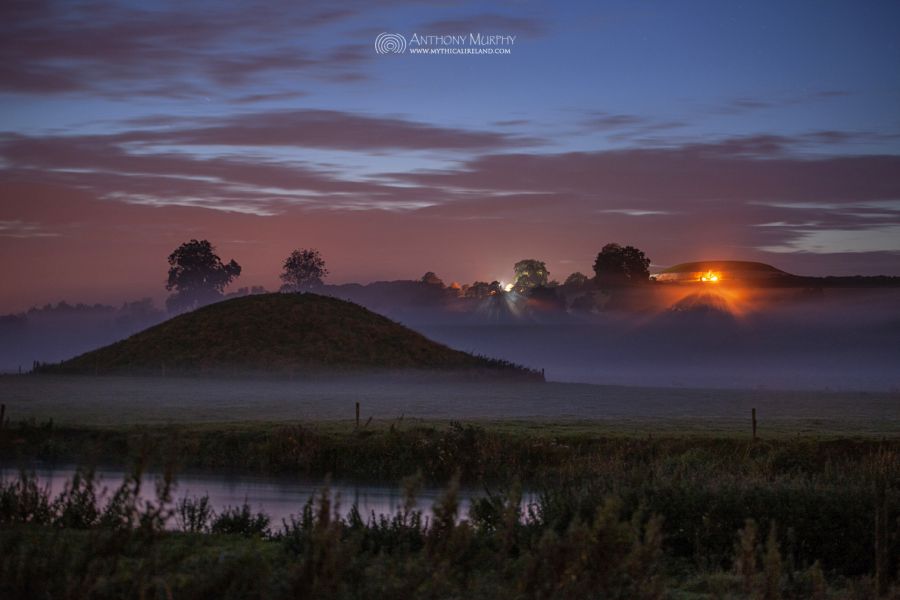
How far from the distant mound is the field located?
1634cm

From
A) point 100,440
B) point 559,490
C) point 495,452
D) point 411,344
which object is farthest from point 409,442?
point 411,344

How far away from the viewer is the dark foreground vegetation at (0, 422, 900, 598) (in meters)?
10.0

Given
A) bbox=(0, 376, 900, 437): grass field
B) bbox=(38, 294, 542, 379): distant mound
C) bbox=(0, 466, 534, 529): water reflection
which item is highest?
bbox=(38, 294, 542, 379): distant mound

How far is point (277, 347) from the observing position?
10938 centimetres

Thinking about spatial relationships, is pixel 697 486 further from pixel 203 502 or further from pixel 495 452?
pixel 495 452

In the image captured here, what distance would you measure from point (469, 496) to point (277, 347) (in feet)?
258

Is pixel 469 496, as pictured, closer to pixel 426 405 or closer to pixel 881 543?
pixel 881 543

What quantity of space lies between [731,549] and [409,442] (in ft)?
68.6

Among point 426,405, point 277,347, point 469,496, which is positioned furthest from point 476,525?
point 277,347

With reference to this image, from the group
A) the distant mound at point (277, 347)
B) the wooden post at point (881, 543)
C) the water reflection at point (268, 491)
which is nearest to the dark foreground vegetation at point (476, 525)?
the wooden post at point (881, 543)

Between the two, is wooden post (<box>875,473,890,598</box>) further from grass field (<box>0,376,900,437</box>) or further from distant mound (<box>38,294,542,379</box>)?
distant mound (<box>38,294,542,379</box>)

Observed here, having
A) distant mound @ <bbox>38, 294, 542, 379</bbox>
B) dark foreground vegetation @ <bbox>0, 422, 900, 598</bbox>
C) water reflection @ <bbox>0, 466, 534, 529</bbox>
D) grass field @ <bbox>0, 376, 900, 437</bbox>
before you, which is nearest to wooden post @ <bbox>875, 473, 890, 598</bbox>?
dark foreground vegetation @ <bbox>0, 422, 900, 598</bbox>

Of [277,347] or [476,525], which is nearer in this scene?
[476,525]

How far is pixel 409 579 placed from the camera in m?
9.70
